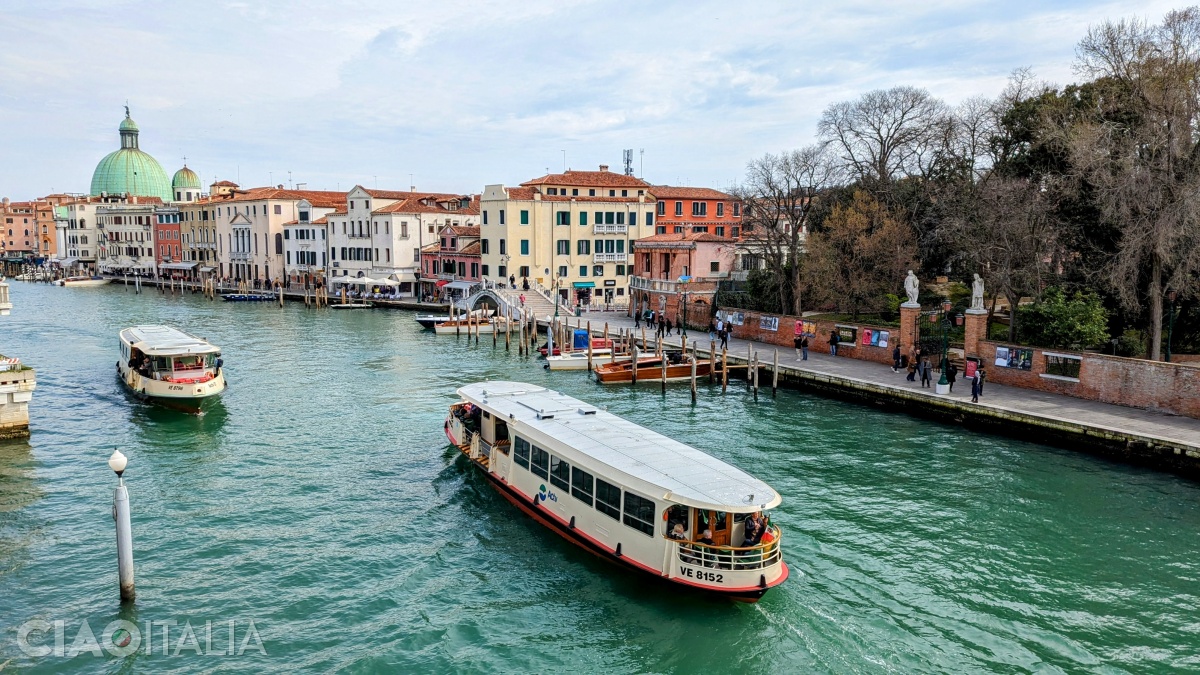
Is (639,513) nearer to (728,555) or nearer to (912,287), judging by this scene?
(728,555)

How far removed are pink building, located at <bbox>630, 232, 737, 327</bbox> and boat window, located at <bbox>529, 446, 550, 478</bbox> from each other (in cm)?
2666

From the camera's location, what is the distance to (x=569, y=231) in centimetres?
5878

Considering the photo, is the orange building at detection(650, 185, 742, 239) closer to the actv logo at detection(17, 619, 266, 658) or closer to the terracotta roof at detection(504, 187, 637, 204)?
the terracotta roof at detection(504, 187, 637, 204)

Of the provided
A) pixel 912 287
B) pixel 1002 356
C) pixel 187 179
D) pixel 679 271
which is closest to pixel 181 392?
pixel 912 287

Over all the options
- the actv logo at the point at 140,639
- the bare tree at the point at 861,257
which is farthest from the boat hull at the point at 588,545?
the bare tree at the point at 861,257

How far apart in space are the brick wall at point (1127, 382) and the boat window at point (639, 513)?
652 inches

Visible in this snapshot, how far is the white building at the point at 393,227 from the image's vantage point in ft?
225

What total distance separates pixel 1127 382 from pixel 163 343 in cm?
3025

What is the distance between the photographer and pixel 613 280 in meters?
60.2

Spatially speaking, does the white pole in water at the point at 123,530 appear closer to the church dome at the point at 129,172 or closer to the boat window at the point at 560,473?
the boat window at the point at 560,473

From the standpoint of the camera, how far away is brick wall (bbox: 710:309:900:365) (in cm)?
3098

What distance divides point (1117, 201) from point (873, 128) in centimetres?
1791

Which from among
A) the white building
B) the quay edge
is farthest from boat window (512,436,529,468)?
the white building

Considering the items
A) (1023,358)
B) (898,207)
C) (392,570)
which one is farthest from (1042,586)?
(898,207)
